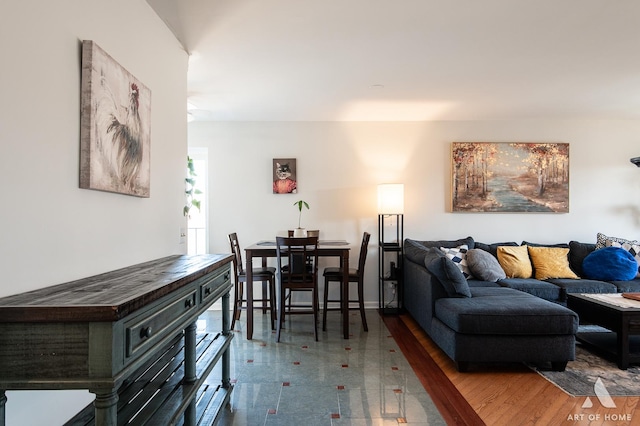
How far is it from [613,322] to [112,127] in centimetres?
390

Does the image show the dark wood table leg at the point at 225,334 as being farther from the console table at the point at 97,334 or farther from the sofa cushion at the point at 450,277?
the sofa cushion at the point at 450,277

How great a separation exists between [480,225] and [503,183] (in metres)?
0.66

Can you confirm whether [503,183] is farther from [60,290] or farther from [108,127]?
[60,290]

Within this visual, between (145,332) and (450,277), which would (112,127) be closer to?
(145,332)

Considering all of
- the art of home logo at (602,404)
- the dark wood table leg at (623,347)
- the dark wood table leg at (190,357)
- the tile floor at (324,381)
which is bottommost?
the tile floor at (324,381)

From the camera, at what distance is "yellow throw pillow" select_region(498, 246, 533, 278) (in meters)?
4.41

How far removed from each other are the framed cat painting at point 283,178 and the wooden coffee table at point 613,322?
341cm

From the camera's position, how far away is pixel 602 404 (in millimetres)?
2430

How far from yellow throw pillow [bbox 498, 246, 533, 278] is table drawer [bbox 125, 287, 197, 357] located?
Result: 157 inches

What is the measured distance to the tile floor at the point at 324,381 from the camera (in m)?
2.30

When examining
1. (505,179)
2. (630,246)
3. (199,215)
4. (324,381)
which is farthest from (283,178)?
(630,246)

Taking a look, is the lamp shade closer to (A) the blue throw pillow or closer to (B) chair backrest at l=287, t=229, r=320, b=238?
(B) chair backrest at l=287, t=229, r=320, b=238

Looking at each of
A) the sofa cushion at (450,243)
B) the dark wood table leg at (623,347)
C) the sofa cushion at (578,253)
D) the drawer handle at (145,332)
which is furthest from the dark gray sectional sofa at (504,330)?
the drawer handle at (145,332)

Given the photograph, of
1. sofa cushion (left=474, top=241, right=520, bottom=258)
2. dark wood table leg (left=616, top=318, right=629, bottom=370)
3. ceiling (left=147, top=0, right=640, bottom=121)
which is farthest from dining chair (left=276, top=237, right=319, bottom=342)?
dark wood table leg (left=616, top=318, right=629, bottom=370)
